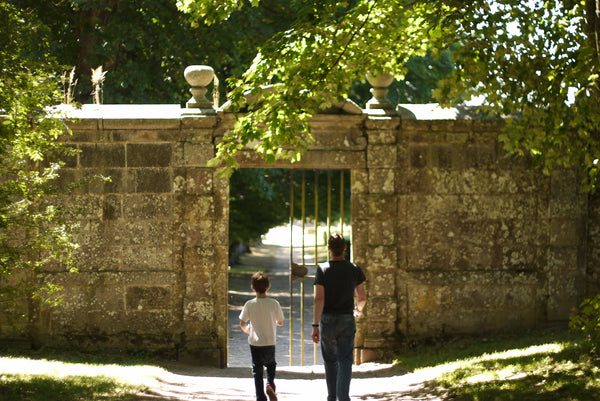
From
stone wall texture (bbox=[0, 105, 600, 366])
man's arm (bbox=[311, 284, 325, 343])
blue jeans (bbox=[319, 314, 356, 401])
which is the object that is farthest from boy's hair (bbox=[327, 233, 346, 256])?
stone wall texture (bbox=[0, 105, 600, 366])

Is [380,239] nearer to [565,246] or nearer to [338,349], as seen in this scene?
[565,246]

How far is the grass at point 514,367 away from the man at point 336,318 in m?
1.26

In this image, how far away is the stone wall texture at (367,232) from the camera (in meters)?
8.64

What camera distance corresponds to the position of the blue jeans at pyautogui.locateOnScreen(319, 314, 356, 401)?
233 inches

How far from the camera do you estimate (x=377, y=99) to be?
895cm

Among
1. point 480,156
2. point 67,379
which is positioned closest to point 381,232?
point 480,156

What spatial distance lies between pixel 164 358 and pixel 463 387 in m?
3.72

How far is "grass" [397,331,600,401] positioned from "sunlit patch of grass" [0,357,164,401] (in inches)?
120

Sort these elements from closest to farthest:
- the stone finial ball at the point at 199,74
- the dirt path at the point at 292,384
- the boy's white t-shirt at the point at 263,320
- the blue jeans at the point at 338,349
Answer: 1. the blue jeans at the point at 338,349
2. the boy's white t-shirt at the point at 263,320
3. the dirt path at the point at 292,384
4. the stone finial ball at the point at 199,74

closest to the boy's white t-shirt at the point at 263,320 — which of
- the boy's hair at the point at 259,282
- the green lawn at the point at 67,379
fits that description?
the boy's hair at the point at 259,282

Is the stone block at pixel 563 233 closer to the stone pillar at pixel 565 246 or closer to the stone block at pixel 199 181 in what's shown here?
the stone pillar at pixel 565 246

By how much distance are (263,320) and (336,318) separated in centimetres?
63

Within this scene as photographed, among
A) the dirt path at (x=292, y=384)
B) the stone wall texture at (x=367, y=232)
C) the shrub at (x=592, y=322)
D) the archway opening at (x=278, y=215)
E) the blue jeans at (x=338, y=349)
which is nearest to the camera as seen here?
the blue jeans at (x=338, y=349)

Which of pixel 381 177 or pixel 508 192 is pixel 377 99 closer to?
pixel 381 177
